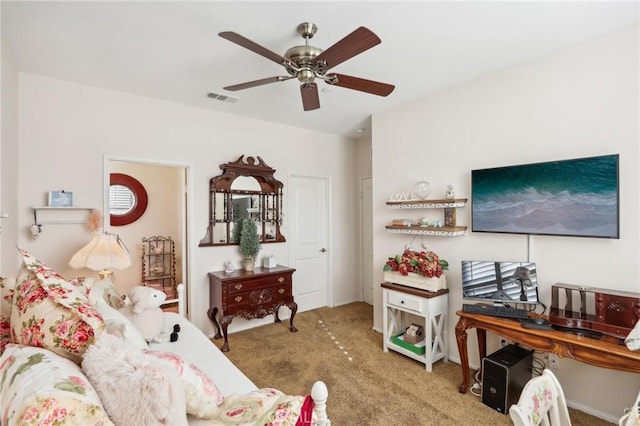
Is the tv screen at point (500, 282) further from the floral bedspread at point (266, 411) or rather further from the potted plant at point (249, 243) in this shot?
the potted plant at point (249, 243)

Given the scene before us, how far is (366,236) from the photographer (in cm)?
474

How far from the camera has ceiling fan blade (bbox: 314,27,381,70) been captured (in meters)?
1.50

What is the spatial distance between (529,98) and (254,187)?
3.00m

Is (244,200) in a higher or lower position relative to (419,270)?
higher

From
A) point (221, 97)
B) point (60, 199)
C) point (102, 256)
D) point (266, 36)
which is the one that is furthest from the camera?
point (221, 97)

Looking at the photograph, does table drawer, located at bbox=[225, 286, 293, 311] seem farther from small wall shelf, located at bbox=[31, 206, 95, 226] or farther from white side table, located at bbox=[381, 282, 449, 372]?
small wall shelf, located at bbox=[31, 206, 95, 226]

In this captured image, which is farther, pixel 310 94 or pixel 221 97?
pixel 221 97

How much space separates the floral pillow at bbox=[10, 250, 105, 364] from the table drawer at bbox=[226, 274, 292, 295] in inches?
85.1

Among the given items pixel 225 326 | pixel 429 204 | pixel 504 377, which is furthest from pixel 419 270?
pixel 225 326

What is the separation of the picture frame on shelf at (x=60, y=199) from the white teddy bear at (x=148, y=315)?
4.26 feet

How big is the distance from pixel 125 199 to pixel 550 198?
509cm

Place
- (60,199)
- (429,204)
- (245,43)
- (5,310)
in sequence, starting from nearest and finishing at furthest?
(5,310) < (245,43) < (60,199) < (429,204)

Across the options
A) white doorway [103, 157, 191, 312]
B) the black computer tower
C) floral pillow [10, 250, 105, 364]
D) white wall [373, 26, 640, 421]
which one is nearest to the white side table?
Result: white wall [373, 26, 640, 421]

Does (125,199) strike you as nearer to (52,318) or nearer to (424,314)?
(52,318)
